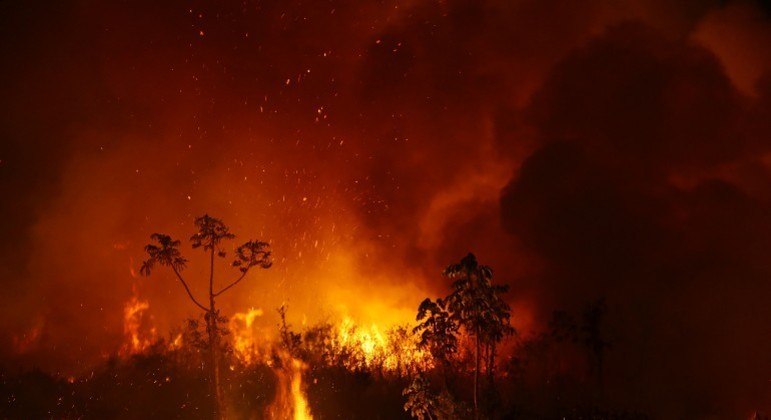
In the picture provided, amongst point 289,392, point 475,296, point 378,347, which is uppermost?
point 378,347

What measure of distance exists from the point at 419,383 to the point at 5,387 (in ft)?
170

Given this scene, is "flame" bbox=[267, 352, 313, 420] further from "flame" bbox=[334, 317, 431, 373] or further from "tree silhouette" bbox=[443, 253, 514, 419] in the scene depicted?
"tree silhouette" bbox=[443, 253, 514, 419]

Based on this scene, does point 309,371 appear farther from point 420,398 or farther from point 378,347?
point 420,398

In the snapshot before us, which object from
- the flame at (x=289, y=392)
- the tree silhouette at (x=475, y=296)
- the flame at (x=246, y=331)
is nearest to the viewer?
the tree silhouette at (x=475, y=296)

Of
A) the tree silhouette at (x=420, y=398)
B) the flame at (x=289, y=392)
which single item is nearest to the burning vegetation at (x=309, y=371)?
the flame at (x=289, y=392)

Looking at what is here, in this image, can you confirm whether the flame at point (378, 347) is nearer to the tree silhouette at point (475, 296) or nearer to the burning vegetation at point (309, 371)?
the burning vegetation at point (309, 371)

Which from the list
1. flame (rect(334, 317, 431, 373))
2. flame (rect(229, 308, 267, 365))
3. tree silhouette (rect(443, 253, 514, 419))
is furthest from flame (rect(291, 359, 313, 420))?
tree silhouette (rect(443, 253, 514, 419))

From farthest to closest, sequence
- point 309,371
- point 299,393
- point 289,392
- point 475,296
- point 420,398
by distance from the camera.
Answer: point 309,371, point 299,393, point 289,392, point 420,398, point 475,296

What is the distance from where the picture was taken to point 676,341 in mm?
53125

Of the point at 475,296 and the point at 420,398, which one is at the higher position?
the point at 475,296

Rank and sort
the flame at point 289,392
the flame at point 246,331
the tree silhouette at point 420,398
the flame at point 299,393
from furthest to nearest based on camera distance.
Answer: the flame at point 246,331, the flame at point 299,393, the flame at point 289,392, the tree silhouette at point 420,398

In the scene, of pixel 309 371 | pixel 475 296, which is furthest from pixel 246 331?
pixel 475 296

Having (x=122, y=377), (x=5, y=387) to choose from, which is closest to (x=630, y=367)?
(x=122, y=377)

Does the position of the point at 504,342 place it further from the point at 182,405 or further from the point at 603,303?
the point at 182,405
